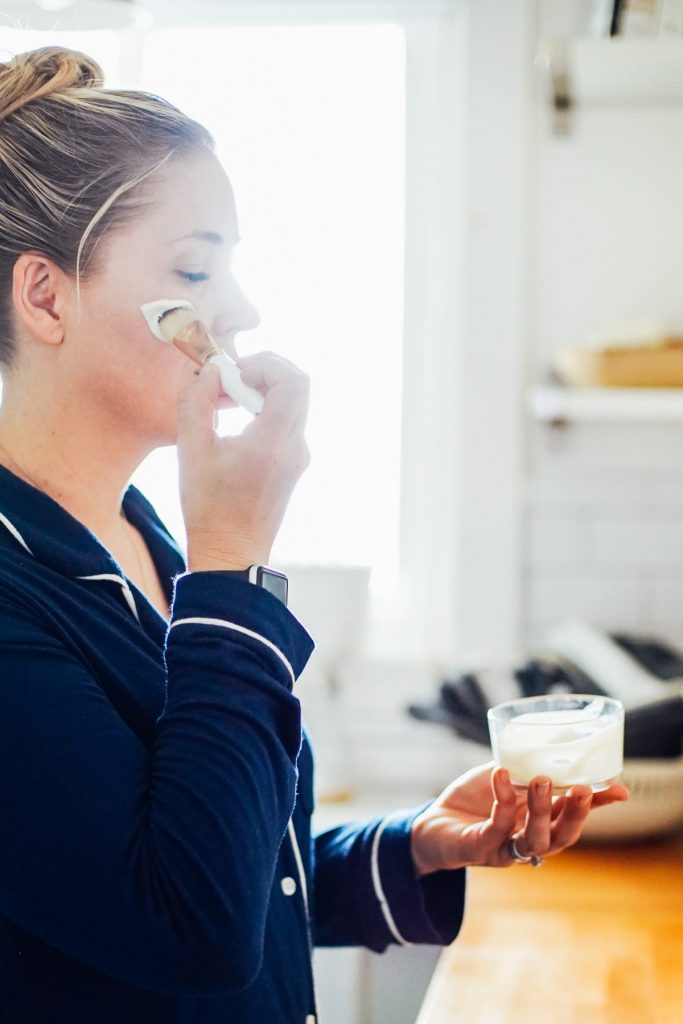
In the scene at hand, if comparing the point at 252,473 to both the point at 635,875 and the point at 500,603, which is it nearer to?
the point at 635,875

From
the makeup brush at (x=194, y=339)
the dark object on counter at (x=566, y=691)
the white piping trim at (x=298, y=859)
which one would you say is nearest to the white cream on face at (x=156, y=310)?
the makeup brush at (x=194, y=339)

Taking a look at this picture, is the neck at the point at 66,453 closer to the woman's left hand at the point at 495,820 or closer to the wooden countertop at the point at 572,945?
the woman's left hand at the point at 495,820

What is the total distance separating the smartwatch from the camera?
673 mm

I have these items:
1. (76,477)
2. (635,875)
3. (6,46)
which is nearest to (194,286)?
(76,477)

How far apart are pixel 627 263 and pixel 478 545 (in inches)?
20.4

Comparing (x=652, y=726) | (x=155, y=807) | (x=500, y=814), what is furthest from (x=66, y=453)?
(x=652, y=726)

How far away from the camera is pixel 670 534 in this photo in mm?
1923

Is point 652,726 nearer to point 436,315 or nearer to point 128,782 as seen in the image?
point 436,315

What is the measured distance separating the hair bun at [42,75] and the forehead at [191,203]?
92 mm

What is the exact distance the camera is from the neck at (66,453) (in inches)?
31.2

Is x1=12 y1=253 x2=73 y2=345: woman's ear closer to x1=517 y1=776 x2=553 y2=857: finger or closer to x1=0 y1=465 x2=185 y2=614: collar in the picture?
x1=0 y1=465 x2=185 y2=614: collar

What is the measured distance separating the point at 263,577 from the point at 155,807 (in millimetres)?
143

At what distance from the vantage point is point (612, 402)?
173cm

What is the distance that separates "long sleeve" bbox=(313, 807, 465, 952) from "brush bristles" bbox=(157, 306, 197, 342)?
45 centimetres
